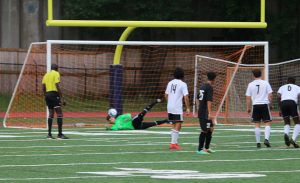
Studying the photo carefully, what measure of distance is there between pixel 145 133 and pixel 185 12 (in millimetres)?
18092

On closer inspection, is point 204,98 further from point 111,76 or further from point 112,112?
point 111,76

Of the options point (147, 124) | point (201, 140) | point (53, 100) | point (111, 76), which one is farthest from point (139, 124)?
point (201, 140)

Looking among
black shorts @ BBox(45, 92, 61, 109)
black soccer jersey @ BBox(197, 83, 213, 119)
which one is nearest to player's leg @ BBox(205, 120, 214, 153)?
black soccer jersey @ BBox(197, 83, 213, 119)

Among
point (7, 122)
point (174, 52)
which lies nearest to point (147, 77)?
point (174, 52)

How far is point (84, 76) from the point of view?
39844 millimetres

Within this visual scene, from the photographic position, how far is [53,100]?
82.9 feet

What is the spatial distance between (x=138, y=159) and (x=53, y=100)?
696 centimetres

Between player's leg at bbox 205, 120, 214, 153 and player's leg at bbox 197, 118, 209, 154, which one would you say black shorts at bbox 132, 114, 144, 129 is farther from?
player's leg at bbox 197, 118, 209, 154

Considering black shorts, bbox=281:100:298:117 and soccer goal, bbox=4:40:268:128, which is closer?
black shorts, bbox=281:100:298:117

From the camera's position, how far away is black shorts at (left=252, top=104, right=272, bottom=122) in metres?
22.2

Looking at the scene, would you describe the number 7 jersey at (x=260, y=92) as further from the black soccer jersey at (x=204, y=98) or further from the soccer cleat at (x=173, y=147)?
the soccer cleat at (x=173, y=147)

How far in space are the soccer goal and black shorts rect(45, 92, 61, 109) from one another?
13.7 feet

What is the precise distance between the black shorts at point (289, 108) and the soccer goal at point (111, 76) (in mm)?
7604

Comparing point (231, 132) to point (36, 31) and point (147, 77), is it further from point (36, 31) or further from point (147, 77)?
point (36, 31)
